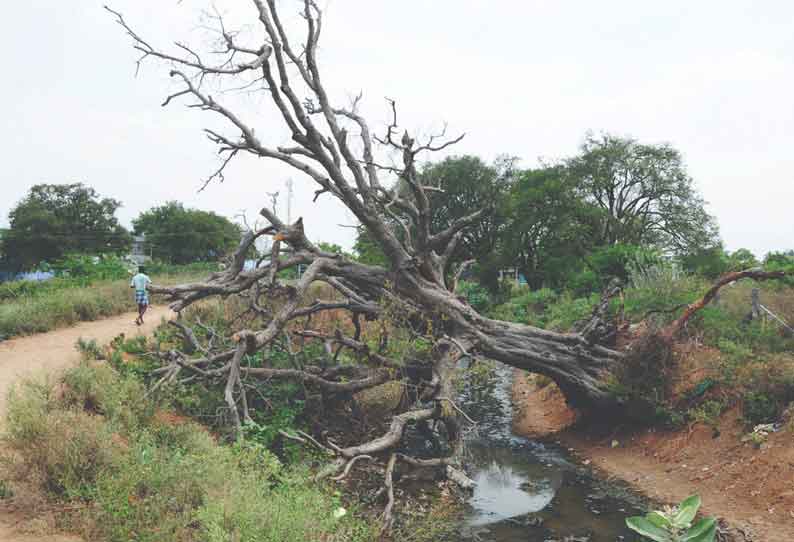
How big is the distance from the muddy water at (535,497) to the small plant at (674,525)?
4.22 meters

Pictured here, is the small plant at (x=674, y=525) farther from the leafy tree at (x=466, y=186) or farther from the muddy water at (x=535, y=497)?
the leafy tree at (x=466, y=186)

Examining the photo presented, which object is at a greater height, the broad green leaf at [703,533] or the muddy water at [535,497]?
the broad green leaf at [703,533]

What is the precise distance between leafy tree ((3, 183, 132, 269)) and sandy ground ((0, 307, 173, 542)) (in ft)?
115

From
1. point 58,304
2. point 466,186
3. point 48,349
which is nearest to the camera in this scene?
point 48,349

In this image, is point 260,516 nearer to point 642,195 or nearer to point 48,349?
point 48,349

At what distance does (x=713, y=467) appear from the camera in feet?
30.2

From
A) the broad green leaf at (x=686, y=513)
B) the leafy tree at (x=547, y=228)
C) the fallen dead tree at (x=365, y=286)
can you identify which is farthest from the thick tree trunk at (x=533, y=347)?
the leafy tree at (x=547, y=228)

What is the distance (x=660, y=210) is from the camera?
3731 cm

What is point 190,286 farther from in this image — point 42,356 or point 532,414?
point 532,414

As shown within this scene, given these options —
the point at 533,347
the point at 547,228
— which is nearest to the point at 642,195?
the point at 547,228

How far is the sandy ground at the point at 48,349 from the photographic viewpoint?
372 inches

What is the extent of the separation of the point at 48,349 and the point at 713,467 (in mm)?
12540

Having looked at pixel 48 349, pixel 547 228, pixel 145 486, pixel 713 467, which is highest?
pixel 547 228

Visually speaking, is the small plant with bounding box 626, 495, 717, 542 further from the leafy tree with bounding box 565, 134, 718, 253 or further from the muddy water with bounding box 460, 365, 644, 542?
the leafy tree with bounding box 565, 134, 718, 253
